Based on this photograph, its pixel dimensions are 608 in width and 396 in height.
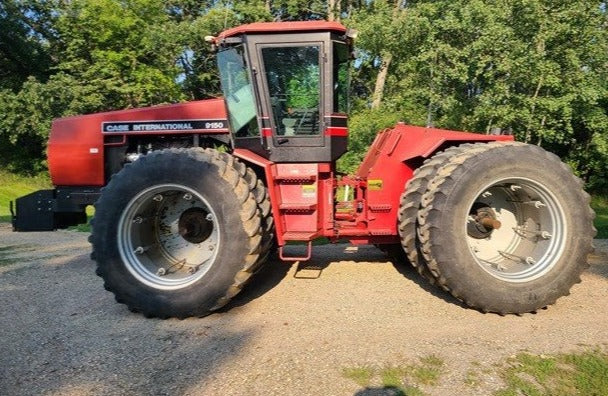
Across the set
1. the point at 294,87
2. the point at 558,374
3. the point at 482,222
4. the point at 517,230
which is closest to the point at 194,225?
the point at 294,87

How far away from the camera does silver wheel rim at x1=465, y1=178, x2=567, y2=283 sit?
167 inches

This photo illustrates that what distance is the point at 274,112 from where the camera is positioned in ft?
15.7

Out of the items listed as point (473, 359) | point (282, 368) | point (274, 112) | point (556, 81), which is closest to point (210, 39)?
point (274, 112)

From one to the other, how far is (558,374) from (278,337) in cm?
195

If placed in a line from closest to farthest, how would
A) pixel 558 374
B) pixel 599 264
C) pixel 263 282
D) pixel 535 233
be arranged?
pixel 558 374, pixel 535 233, pixel 263 282, pixel 599 264

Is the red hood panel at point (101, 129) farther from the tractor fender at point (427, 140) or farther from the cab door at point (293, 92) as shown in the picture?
the tractor fender at point (427, 140)

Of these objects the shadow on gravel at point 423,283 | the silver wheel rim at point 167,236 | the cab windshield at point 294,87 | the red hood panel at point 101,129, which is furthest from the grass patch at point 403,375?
the red hood panel at point 101,129

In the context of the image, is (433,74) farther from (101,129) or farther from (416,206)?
(101,129)

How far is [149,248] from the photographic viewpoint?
4.64m

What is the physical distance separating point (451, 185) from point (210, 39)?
2.79 m

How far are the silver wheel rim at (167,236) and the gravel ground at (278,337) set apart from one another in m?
0.43

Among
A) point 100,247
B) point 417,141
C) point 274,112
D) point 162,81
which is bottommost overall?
point 100,247

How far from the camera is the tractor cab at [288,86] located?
A: 462 cm

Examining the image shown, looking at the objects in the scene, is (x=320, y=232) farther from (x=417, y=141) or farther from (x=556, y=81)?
(x=556, y=81)
